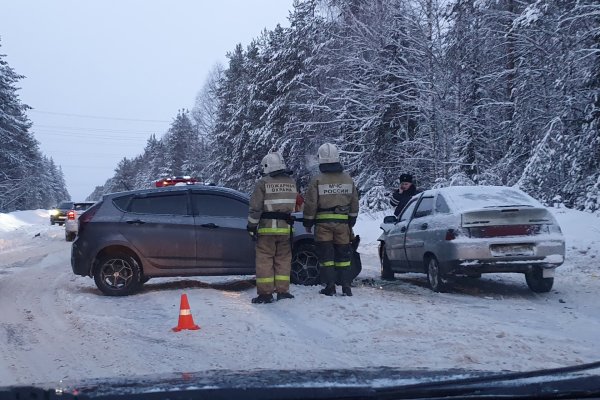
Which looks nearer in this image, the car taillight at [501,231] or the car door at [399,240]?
the car taillight at [501,231]

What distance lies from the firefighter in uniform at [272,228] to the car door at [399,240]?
2955mm

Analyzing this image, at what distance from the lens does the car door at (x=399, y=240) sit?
34.1 ft

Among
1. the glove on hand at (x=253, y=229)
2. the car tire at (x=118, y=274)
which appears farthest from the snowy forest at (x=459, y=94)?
the car tire at (x=118, y=274)

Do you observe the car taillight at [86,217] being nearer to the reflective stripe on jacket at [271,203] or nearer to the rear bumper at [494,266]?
the reflective stripe on jacket at [271,203]

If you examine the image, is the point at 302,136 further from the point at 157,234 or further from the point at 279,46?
→ the point at 157,234

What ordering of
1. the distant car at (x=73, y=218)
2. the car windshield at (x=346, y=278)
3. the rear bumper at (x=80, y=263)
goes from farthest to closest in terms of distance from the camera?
the distant car at (x=73, y=218) < the rear bumper at (x=80, y=263) < the car windshield at (x=346, y=278)

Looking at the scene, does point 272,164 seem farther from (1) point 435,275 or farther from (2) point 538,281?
(2) point 538,281

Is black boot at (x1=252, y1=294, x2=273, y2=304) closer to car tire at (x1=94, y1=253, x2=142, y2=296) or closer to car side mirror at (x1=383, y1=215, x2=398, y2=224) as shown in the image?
car tire at (x1=94, y1=253, x2=142, y2=296)

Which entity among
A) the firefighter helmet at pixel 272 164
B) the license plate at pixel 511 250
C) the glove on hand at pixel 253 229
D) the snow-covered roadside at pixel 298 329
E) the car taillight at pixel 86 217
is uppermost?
the firefighter helmet at pixel 272 164

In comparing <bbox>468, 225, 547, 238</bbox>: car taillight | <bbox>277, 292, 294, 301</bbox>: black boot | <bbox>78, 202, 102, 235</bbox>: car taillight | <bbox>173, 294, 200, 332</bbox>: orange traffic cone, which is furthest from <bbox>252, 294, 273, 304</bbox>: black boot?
<bbox>78, 202, 102, 235</bbox>: car taillight

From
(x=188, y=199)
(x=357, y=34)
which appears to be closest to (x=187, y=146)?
(x=357, y=34)

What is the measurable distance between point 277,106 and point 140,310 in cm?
2786

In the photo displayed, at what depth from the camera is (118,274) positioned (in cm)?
920

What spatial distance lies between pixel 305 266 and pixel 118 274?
2917mm
